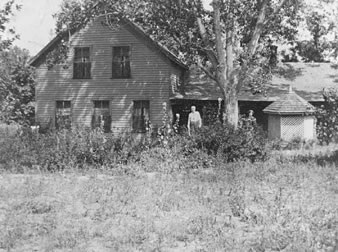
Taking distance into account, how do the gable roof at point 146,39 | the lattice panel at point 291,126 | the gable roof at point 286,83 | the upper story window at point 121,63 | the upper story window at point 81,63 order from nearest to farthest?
the lattice panel at point 291,126, the gable roof at point 146,39, the gable roof at point 286,83, the upper story window at point 121,63, the upper story window at point 81,63

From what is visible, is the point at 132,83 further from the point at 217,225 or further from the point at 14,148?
the point at 217,225

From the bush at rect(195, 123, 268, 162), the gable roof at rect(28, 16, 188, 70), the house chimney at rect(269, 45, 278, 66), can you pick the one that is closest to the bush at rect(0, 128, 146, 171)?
the bush at rect(195, 123, 268, 162)

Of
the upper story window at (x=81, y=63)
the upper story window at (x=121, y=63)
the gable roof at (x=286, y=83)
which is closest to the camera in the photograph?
the gable roof at (x=286, y=83)

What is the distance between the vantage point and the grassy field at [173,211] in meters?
6.63

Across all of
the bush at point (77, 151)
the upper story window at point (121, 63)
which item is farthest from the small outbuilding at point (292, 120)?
the bush at point (77, 151)

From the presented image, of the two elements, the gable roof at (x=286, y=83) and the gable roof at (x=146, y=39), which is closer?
the gable roof at (x=146, y=39)

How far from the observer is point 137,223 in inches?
305

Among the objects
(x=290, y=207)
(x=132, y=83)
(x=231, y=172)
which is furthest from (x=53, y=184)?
(x=132, y=83)

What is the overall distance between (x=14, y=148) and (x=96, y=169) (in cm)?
312

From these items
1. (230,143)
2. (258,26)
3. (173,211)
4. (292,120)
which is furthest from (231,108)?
(173,211)

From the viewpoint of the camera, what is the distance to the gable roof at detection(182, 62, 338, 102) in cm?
2800

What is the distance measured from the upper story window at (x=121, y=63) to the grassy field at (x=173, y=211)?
16.2m

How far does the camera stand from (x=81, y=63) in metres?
29.0

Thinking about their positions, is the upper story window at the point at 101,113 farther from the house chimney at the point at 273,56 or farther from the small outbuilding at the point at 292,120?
the house chimney at the point at 273,56
